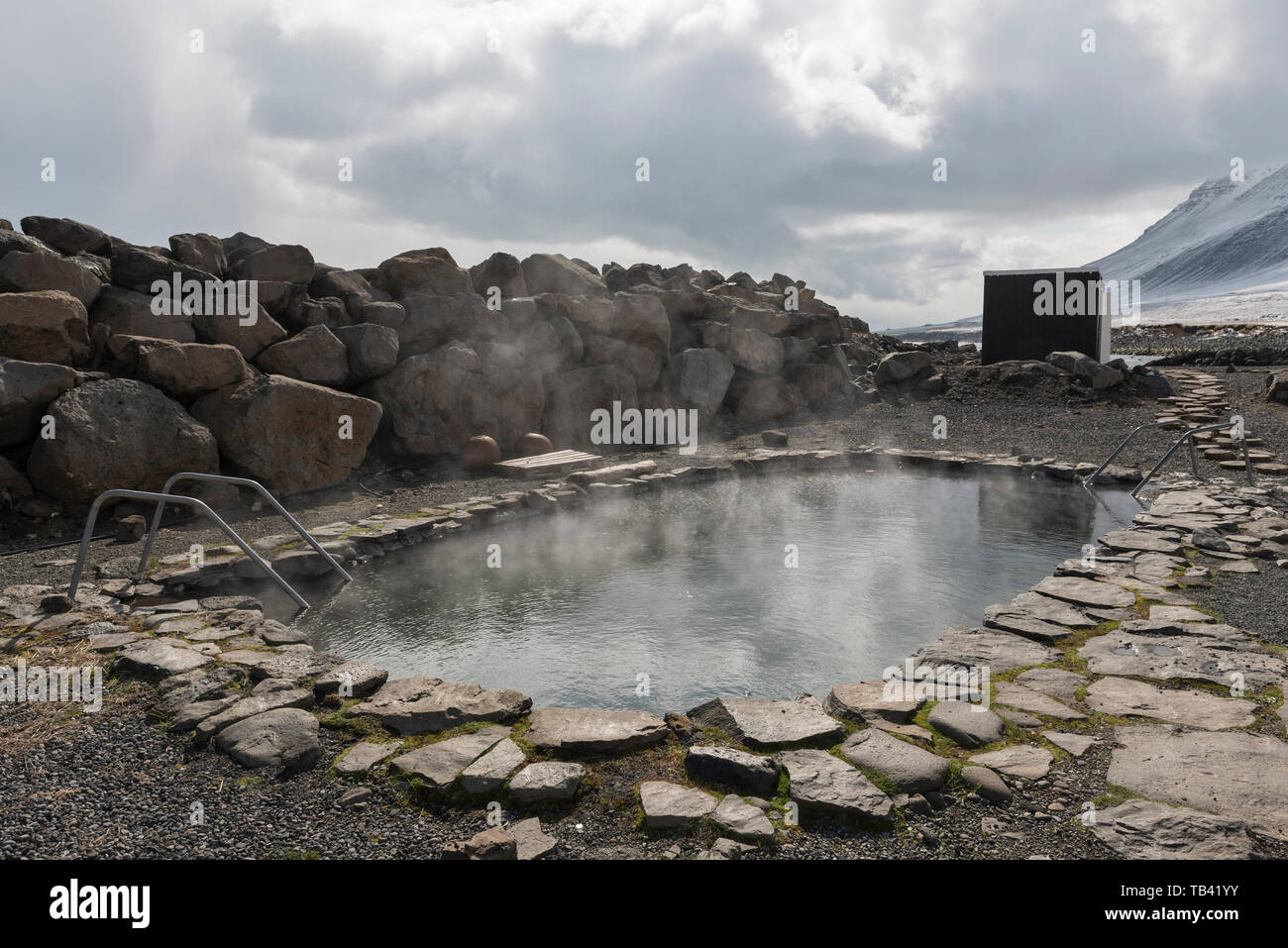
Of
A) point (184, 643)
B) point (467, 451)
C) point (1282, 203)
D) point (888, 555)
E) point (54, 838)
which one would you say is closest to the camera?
point (54, 838)

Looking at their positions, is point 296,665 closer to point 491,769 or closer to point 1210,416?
point 491,769

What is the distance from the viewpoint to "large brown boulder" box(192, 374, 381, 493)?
9.73m

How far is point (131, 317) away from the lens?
10273 mm

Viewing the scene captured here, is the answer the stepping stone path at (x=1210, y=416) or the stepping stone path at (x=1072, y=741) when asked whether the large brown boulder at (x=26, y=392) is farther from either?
the stepping stone path at (x=1210, y=416)

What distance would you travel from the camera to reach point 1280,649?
5023 mm

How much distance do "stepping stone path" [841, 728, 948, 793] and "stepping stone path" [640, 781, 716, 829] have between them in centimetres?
82

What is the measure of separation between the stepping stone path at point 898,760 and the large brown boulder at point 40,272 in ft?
33.7

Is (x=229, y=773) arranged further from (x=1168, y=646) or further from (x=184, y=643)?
(x=1168, y=646)

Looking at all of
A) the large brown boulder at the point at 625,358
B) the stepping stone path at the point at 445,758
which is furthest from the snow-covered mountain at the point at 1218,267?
the stepping stone path at the point at 445,758

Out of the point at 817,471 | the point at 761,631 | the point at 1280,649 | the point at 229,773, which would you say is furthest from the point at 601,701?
the point at 817,471

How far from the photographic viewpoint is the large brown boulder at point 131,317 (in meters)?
10.2

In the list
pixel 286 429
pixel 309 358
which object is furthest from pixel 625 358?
pixel 286 429

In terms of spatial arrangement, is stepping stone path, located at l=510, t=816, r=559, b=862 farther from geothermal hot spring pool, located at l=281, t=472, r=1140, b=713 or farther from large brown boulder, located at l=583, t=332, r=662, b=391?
large brown boulder, located at l=583, t=332, r=662, b=391

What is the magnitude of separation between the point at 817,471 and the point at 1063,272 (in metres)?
14.0
